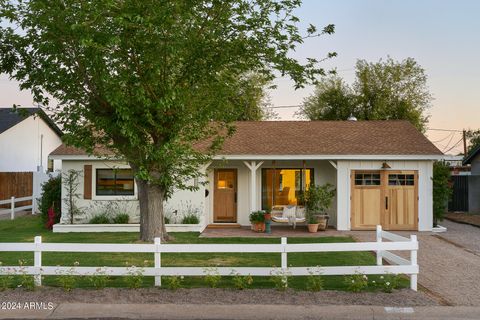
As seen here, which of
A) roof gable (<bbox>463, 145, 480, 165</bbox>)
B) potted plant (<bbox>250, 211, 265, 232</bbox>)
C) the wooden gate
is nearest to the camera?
potted plant (<bbox>250, 211, 265, 232</bbox>)

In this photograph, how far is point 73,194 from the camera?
18359 mm

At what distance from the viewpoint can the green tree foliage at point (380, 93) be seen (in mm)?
42375

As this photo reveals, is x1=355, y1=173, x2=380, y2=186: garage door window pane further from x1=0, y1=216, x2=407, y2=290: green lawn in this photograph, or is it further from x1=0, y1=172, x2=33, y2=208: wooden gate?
x1=0, y1=172, x2=33, y2=208: wooden gate

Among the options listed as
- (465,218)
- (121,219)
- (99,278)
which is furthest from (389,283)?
(465,218)

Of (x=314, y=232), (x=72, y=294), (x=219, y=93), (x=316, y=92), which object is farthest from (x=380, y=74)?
(x=72, y=294)

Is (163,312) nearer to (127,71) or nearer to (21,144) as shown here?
(127,71)

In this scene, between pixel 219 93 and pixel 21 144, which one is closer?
pixel 219 93

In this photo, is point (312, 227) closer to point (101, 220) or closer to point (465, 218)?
point (101, 220)

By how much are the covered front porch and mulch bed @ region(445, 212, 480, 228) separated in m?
5.98

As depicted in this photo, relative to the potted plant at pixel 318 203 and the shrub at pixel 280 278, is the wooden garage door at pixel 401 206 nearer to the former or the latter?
the potted plant at pixel 318 203

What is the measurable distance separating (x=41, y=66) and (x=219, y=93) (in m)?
4.20

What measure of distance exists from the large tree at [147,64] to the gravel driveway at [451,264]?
16.1ft

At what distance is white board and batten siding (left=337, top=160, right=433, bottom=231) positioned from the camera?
17734mm

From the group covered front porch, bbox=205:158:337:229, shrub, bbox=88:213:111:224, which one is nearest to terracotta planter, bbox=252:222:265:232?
covered front porch, bbox=205:158:337:229
